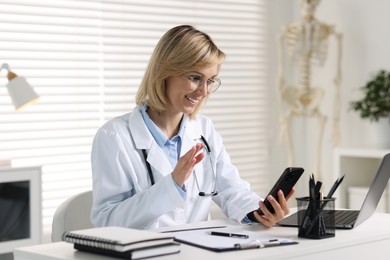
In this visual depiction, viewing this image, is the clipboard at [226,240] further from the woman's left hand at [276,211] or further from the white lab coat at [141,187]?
the white lab coat at [141,187]

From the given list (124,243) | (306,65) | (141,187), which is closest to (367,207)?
(141,187)

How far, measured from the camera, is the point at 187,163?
2275 mm

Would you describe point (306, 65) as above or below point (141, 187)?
above

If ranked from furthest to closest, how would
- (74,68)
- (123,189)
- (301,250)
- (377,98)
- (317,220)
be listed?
(377,98)
(74,68)
(123,189)
(317,220)
(301,250)

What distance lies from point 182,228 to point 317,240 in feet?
1.39

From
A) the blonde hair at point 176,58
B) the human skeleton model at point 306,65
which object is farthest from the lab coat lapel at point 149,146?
the human skeleton model at point 306,65

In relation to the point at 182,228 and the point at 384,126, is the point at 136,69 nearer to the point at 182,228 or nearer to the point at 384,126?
the point at 384,126

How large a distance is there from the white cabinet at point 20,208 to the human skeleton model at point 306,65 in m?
2.00

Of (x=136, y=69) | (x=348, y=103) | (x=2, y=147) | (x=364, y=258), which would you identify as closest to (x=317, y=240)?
(x=364, y=258)

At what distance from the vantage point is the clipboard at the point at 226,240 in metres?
1.94

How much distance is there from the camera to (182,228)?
2.28 meters

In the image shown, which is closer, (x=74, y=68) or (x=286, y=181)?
(x=286, y=181)

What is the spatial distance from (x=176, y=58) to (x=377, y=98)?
222 cm

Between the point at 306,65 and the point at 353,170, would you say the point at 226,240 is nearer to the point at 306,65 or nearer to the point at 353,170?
the point at 353,170
